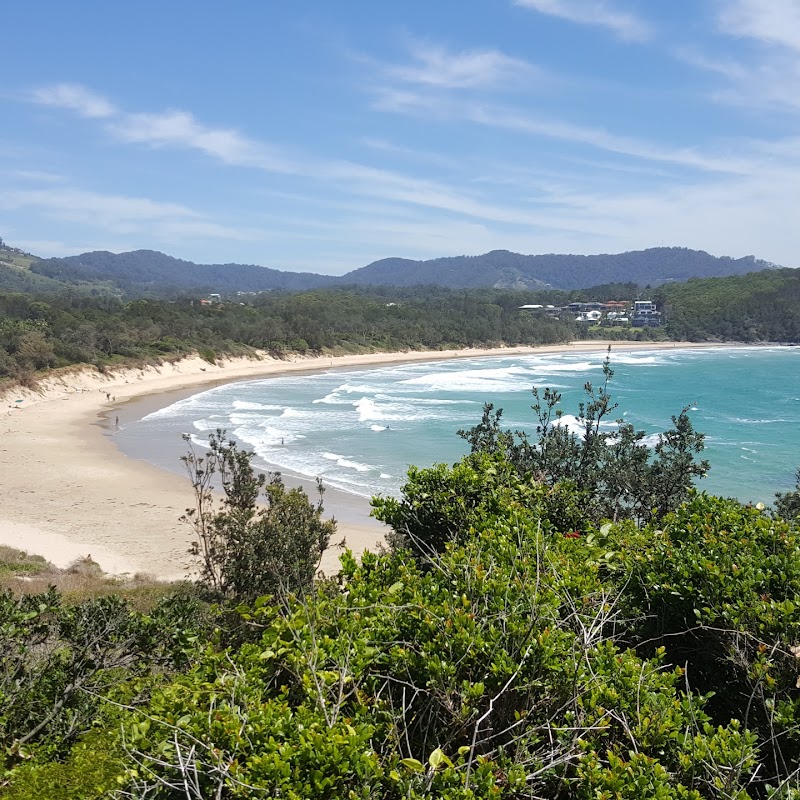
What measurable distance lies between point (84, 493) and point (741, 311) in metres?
114

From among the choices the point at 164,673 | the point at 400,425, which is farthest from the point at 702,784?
the point at 400,425

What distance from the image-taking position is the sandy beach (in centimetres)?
1748

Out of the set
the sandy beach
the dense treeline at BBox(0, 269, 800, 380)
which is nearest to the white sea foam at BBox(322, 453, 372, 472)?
the sandy beach

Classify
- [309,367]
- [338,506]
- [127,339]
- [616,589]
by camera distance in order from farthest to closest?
[309,367], [127,339], [338,506], [616,589]

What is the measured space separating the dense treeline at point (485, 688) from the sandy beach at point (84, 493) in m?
11.0

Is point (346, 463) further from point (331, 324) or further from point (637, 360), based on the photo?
point (637, 360)

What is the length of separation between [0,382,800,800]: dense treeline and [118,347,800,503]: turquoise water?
1786 cm

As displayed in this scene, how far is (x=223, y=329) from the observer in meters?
69.2

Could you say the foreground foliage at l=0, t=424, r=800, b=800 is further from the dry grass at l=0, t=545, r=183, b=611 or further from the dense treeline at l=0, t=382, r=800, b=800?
the dry grass at l=0, t=545, r=183, b=611

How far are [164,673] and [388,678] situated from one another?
3628mm

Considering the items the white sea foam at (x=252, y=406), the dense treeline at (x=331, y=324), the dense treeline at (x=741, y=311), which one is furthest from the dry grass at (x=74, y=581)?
the dense treeline at (x=741, y=311)

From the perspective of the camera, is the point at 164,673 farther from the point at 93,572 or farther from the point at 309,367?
the point at 309,367

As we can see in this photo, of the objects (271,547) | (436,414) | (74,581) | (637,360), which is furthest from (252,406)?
(637,360)

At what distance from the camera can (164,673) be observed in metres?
5.94
